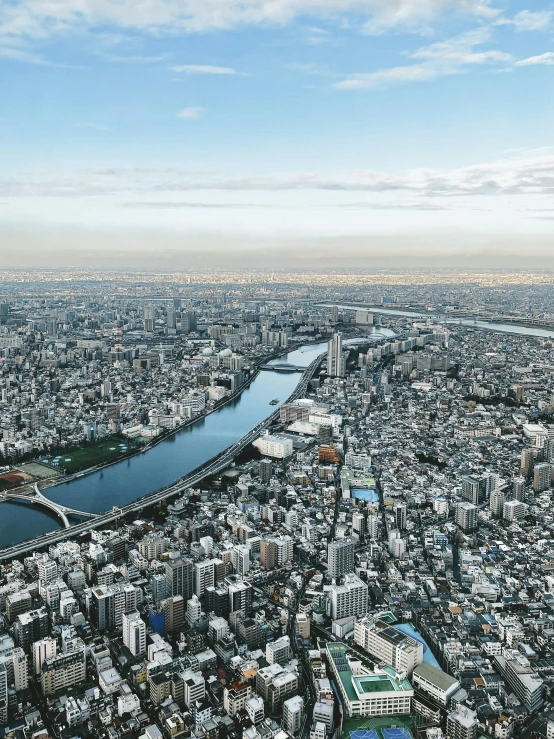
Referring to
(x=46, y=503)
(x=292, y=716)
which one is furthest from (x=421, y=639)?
(x=46, y=503)

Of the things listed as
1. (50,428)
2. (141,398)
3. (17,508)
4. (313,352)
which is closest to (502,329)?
(313,352)

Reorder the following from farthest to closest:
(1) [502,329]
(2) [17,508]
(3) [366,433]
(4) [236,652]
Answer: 1. (1) [502,329]
2. (3) [366,433]
3. (2) [17,508]
4. (4) [236,652]

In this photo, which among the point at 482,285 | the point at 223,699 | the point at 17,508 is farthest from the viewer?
the point at 482,285

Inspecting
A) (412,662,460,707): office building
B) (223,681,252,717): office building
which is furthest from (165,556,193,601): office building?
(412,662,460,707): office building

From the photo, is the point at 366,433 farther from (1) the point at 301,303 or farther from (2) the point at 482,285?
(2) the point at 482,285

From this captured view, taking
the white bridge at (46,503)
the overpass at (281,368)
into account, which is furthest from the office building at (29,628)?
the overpass at (281,368)

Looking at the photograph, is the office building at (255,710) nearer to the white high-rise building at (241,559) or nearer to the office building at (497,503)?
the white high-rise building at (241,559)

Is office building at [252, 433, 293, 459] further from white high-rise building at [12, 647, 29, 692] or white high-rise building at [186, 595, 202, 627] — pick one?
white high-rise building at [12, 647, 29, 692]
